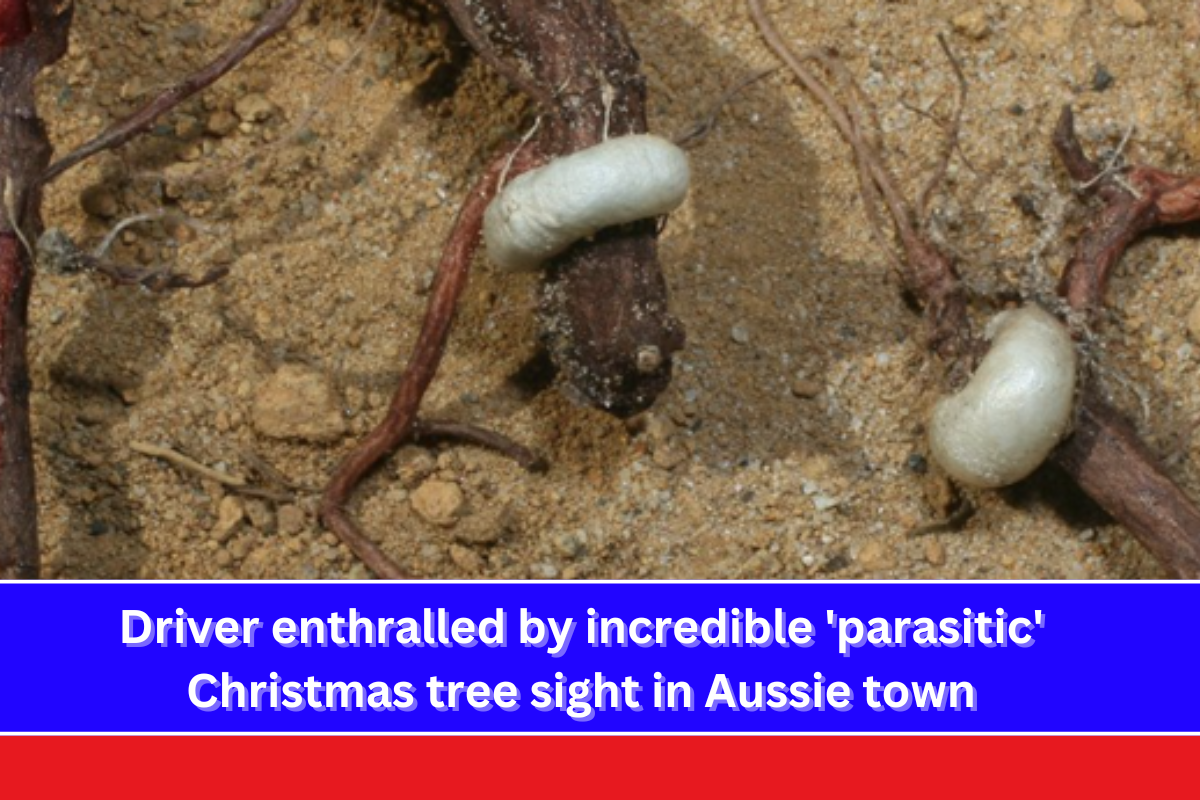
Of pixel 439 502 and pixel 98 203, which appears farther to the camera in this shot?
pixel 98 203

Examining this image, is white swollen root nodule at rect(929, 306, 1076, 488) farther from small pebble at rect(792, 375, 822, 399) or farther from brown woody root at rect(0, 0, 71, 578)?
brown woody root at rect(0, 0, 71, 578)

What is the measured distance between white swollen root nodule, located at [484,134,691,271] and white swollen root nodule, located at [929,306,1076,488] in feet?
1.23

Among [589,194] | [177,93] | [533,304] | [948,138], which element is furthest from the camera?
[948,138]

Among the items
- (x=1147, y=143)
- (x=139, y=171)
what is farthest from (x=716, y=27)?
(x=139, y=171)

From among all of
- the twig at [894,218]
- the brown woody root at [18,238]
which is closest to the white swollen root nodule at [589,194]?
the twig at [894,218]

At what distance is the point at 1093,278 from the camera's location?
2113 millimetres

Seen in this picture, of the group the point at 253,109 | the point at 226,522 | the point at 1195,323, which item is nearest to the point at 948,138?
the point at 1195,323

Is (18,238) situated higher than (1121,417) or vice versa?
(18,238)

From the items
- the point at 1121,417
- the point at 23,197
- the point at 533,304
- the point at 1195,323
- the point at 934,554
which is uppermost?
the point at 23,197

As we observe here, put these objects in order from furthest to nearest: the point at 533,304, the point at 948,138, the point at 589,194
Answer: the point at 948,138
the point at 533,304
the point at 589,194

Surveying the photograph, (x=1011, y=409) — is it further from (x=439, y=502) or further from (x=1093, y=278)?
(x=439, y=502)

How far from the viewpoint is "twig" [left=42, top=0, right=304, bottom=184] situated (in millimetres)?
1963

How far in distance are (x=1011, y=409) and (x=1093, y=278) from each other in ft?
0.81

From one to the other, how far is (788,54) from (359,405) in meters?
0.66
